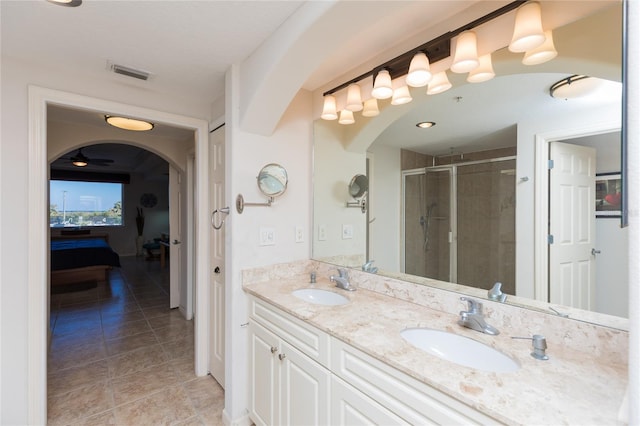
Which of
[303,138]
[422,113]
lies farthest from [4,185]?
[422,113]

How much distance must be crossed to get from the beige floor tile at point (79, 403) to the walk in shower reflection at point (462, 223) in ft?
7.96

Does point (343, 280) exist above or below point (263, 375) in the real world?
above

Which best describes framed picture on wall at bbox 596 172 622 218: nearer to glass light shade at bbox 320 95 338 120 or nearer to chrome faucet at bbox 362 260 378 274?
chrome faucet at bbox 362 260 378 274

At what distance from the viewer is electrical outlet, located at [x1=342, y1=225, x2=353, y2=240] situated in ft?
6.88

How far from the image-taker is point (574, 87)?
1083mm

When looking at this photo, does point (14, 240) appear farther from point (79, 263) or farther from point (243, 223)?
point (79, 263)

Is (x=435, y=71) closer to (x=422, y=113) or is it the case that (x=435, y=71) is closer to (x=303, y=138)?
(x=422, y=113)

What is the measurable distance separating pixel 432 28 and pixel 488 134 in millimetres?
611

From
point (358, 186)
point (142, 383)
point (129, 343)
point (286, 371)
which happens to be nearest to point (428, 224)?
point (358, 186)

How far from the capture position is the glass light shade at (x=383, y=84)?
1.61 m

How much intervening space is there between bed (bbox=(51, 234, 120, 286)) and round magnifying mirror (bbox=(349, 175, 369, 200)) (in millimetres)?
5565

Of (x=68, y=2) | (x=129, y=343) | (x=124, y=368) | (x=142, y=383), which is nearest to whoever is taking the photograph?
(x=68, y=2)

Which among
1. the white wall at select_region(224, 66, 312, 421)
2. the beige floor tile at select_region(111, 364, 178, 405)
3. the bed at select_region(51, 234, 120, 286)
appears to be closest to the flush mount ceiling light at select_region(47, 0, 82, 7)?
the white wall at select_region(224, 66, 312, 421)

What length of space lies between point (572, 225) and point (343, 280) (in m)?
1.18
